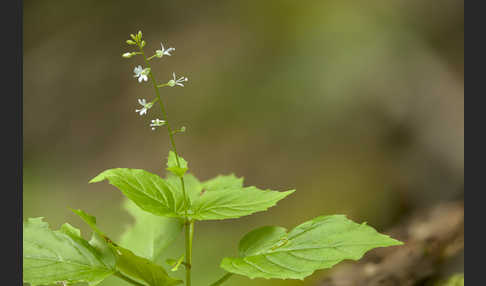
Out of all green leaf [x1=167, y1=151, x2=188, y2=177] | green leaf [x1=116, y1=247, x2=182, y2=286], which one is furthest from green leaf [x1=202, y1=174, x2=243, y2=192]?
green leaf [x1=116, y1=247, x2=182, y2=286]

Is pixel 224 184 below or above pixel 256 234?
above

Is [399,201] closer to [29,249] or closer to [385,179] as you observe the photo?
[385,179]

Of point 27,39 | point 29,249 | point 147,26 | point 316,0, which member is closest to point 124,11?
point 147,26

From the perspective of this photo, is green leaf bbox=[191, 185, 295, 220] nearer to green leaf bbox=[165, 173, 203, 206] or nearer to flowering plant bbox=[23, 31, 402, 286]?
flowering plant bbox=[23, 31, 402, 286]

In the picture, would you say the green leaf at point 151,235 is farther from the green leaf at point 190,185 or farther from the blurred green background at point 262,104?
the blurred green background at point 262,104

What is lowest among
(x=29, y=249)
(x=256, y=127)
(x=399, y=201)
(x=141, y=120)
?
(x=29, y=249)

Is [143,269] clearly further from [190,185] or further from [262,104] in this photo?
[262,104]

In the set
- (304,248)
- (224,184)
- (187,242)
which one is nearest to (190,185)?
(224,184)
